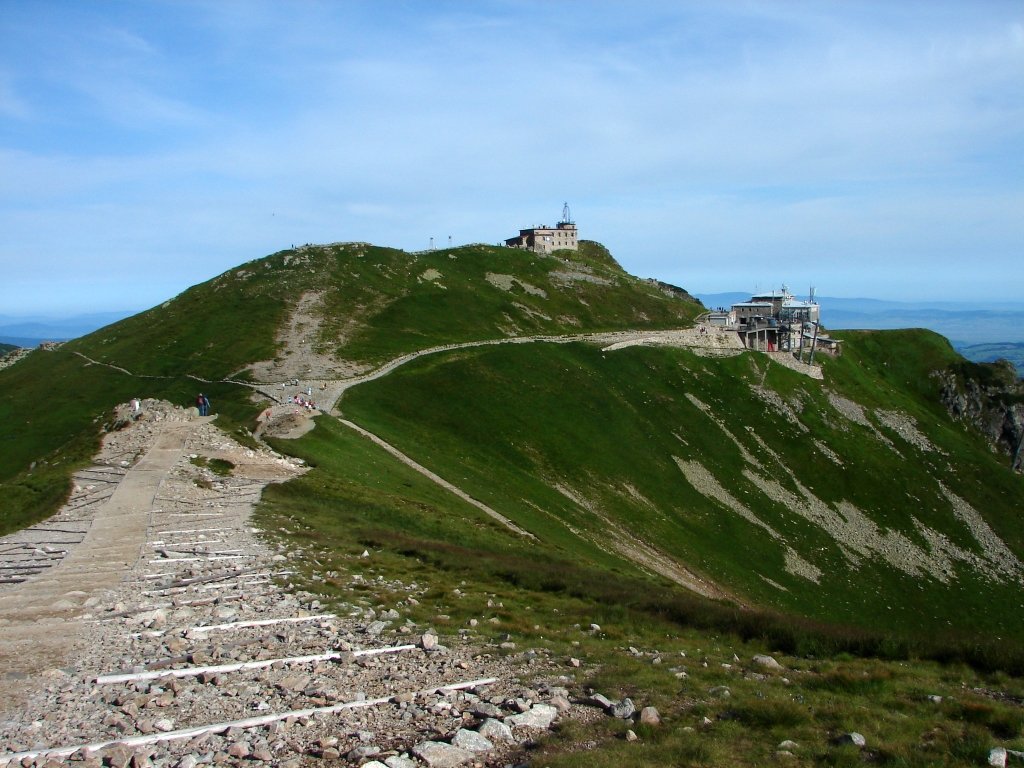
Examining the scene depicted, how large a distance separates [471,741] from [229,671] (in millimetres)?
6114

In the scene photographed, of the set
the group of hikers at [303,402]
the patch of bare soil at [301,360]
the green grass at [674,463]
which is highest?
the patch of bare soil at [301,360]

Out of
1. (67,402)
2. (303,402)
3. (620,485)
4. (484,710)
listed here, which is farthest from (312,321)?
(484,710)

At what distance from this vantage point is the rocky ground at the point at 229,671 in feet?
41.9

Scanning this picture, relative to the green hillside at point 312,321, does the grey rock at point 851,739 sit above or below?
below

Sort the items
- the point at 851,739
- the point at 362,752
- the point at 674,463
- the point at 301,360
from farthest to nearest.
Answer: the point at 301,360, the point at 674,463, the point at 851,739, the point at 362,752

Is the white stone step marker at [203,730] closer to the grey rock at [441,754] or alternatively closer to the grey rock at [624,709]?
the grey rock at [441,754]

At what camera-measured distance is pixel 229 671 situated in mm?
15891

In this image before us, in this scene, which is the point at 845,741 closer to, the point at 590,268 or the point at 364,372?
the point at 364,372

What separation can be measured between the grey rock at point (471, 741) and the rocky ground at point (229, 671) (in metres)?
0.02

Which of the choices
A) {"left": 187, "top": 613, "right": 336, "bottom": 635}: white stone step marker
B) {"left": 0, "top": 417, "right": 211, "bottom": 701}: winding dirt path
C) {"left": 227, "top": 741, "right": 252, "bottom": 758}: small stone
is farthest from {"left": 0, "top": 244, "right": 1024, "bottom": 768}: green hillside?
{"left": 227, "top": 741, "right": 252, "bottom": 758}: small stone

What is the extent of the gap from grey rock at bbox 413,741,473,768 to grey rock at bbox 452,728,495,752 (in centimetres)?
12

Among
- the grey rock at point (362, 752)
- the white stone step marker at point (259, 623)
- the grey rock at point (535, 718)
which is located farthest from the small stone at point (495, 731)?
the white stone step marker at point (259, 623)

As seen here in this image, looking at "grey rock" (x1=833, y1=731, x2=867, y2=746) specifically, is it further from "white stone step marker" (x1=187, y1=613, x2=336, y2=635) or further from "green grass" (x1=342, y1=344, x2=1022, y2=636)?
"green grass" (x1=342, y1=344, x2=1022, y2=636)

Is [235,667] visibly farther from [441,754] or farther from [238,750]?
[441,754]
